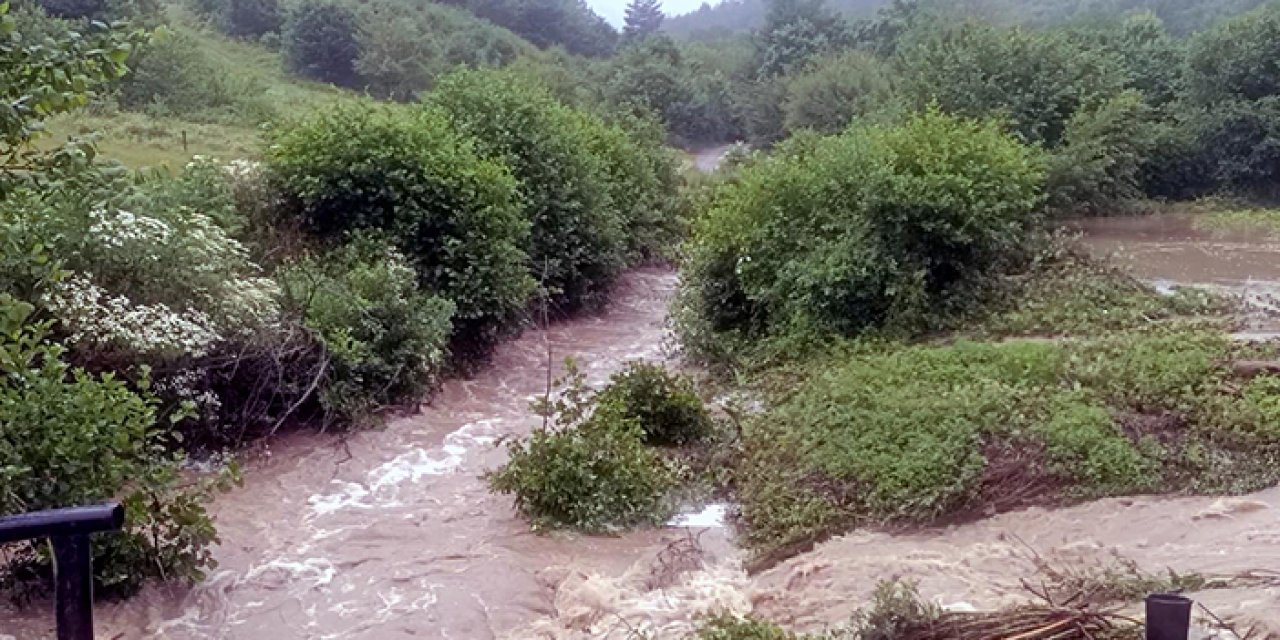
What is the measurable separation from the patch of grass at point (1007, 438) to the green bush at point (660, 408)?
0.88m

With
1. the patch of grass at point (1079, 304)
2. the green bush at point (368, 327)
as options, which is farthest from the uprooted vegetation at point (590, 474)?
the patch of grass at point (1079, 304)

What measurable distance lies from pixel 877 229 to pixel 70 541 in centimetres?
1208

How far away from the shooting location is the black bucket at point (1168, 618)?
4656mm

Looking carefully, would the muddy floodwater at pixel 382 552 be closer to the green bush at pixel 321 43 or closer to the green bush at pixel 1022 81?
the green bush at pixel 1022 81

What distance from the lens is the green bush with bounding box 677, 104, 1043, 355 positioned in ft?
45.9

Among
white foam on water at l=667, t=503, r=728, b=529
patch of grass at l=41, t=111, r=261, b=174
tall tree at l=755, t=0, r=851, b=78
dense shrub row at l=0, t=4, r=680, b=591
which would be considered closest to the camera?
dense shrub row at l=0, t=4, r=680, b=591

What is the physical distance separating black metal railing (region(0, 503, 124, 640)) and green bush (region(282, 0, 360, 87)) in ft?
161

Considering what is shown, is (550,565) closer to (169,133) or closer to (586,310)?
(586,310)

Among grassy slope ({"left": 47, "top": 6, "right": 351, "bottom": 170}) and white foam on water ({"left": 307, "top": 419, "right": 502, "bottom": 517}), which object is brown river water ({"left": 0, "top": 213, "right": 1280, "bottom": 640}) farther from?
grassy slope ({"left": 47, "top": 6, "right": 351, "bottom": 170})

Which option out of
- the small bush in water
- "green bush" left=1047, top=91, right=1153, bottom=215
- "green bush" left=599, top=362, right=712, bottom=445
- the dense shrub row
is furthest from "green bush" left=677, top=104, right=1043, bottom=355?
"green bush" left=1047, top=91, right=1153, bottom=215

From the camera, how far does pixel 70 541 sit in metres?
3.31

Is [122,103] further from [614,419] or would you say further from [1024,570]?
[1024,570]

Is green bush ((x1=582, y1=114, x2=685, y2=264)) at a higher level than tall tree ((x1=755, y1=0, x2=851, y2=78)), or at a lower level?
lower

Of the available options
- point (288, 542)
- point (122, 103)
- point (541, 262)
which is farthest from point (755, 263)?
point (122, 103)
